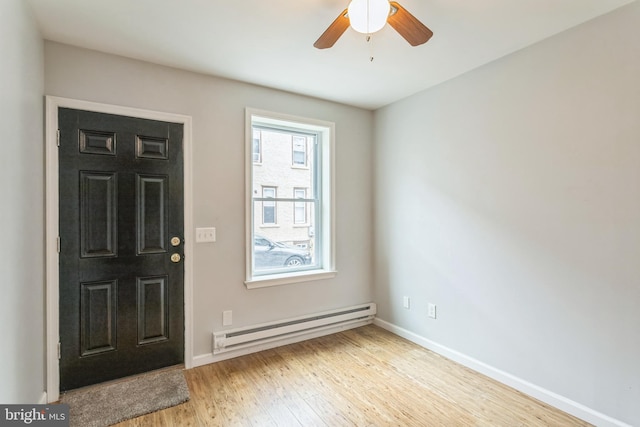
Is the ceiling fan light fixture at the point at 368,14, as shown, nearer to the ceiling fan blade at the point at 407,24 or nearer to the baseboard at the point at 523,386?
the ceiling fan blade at the point at 407,24

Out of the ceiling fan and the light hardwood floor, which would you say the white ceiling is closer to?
the ceiling fan

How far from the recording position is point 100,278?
2.33 metres

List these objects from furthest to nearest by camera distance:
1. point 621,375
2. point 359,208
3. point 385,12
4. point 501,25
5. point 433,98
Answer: point 359,208, point 433,98, point 501,25, point 621,375, point 385,12

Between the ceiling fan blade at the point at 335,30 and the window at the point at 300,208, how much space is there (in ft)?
5.81

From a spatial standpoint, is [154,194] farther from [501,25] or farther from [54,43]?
[501,25]

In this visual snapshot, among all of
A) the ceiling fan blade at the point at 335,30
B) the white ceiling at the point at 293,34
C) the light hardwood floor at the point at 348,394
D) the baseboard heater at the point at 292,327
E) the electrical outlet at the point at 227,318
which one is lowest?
the light hardwood floor at the point at 348,394

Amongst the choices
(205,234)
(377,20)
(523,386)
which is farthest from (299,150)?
(523,386)

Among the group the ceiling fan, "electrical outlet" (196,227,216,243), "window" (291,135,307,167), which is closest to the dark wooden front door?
"electrical outlet" (196,227,216,243)

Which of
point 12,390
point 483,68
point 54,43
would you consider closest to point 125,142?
point 54,43

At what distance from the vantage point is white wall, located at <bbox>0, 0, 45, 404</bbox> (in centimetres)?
144

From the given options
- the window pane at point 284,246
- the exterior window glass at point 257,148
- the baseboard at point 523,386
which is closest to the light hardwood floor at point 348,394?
the baseboard at point 523,386

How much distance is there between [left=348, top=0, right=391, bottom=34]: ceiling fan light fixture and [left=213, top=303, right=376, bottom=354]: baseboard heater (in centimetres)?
260

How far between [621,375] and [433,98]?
2.51 metres

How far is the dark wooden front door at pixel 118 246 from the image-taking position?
7.34 feet
